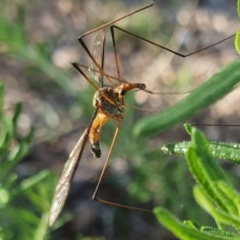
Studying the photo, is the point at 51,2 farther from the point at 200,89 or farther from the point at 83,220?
the point at 200,89

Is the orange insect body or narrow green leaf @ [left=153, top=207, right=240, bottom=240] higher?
the orange insect body

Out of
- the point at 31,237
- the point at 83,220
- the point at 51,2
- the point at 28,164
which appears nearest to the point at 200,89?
the point at 31,237

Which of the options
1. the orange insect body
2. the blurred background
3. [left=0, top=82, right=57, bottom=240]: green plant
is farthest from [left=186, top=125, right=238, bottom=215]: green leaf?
the blurred background

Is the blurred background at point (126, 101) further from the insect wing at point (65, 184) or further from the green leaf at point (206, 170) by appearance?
the green leaf at point (206, 170)

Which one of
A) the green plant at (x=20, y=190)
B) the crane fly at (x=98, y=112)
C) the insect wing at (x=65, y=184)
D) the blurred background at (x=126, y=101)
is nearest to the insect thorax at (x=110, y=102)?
the crane fly at (x=98, y=112)

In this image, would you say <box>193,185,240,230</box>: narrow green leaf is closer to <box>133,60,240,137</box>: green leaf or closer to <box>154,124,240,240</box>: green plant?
<box>154,124,240,240</box>: green plant

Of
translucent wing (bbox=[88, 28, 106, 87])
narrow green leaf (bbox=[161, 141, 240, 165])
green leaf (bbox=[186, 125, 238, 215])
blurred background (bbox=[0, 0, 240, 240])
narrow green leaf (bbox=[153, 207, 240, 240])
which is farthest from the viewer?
blurred background (bbox=[0, 0, 240, 240])
